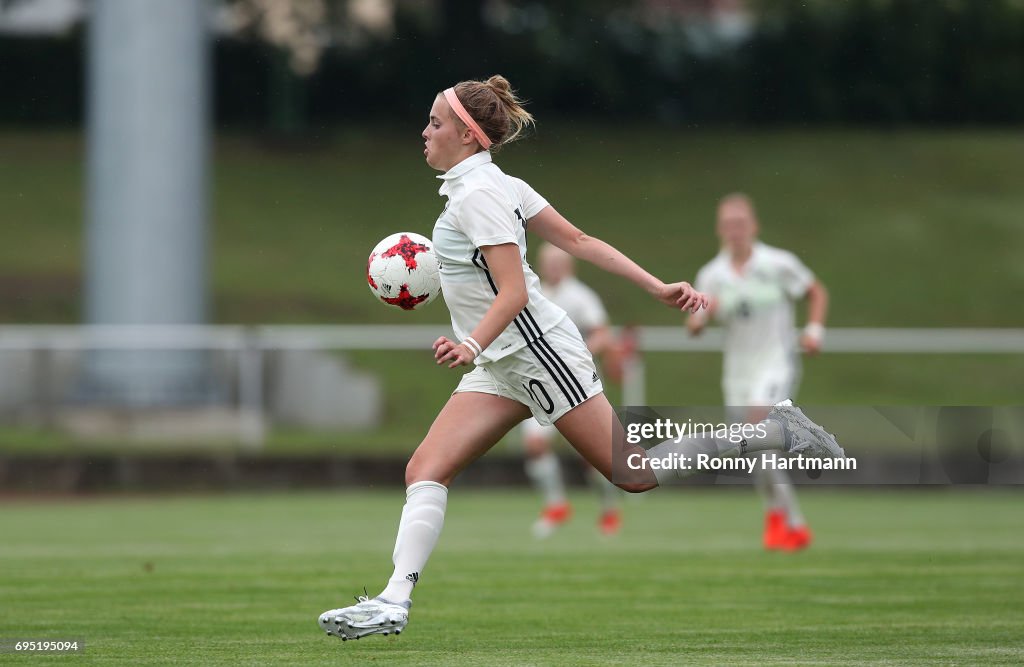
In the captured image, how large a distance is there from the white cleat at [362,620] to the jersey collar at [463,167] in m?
1.60

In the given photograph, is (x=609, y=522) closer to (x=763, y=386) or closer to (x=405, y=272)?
(x=763, y=386)

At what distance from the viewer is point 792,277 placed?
11.6 metres

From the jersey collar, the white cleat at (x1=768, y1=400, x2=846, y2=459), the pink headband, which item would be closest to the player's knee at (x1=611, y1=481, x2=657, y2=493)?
the white cleat at (x1=768, y1=400, x2=846, y2=459)

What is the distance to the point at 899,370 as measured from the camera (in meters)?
26.2

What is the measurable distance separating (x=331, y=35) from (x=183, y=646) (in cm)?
3072

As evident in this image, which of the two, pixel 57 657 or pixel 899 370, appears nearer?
pixel 57 657

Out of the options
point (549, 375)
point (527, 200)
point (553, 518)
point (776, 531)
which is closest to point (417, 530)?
point (549, 375)

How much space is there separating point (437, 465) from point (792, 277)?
5658 mm

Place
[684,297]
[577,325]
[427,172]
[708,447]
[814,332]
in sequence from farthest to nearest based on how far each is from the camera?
[427,172] → [577,325] → [814,332] → [708,447] → [684,297]

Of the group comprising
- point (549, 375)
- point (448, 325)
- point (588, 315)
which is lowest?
point (549, 375)

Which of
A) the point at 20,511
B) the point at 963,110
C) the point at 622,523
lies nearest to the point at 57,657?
the point at 622,523

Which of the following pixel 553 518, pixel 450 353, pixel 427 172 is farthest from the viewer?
pixel 427 172

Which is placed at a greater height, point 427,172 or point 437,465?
point 427,172

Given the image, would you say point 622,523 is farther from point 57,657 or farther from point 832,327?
point 832,327
